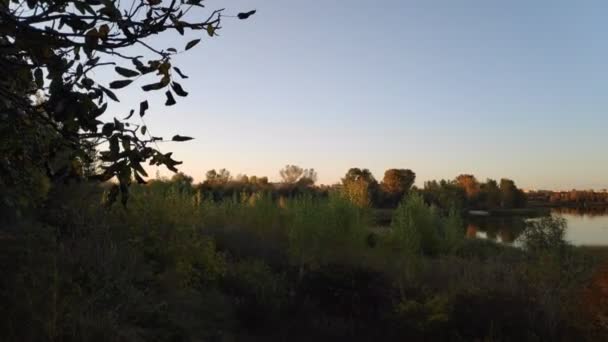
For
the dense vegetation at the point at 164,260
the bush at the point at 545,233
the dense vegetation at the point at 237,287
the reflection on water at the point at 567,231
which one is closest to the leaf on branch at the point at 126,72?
the dense vegetation at the point at 164,260

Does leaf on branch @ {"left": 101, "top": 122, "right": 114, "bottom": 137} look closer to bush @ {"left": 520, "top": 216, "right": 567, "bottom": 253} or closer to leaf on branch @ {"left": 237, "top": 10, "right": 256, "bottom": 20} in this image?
leaf on branch @ {"left": 237, "top": 10, "right": 256, "bottom": 20}

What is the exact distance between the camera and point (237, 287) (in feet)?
32.5

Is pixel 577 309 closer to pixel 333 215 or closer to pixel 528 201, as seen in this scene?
pixel 333 215

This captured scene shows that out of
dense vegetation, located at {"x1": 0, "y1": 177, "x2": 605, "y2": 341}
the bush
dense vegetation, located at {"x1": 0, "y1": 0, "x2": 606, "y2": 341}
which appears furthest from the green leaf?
the bush

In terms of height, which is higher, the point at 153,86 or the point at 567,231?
the point at 153,86

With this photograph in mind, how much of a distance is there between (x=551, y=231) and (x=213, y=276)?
32.8 ft

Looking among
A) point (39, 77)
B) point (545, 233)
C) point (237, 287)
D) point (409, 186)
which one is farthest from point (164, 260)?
point (409, 186)

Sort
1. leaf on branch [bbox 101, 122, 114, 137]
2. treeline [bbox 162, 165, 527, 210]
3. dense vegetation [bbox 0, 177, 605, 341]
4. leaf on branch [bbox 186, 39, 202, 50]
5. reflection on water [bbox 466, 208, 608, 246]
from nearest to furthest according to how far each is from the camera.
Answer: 1. leaf on branch [bbox 101, 122, 114, 137]
2. leaf on branch [bbox 186, 39, 202, 50]
3. dense vegetation [bbox 0, 177, 605, 341]
4. reflection on water [bbox 466, 208, 608, 246]
5. treeline [bbox 162, 165, 527, 210]

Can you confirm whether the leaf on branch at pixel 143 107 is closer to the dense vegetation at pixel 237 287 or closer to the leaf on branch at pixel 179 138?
the leaf on branch at pixel 179 138

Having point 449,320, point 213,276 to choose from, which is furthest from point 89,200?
point 449,320

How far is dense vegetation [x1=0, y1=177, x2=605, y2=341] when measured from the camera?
648 cm

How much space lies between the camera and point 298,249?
13.1 m

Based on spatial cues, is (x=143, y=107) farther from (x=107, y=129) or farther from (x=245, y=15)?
(x=245, y=15)

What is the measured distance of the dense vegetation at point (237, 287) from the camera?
255 inches
